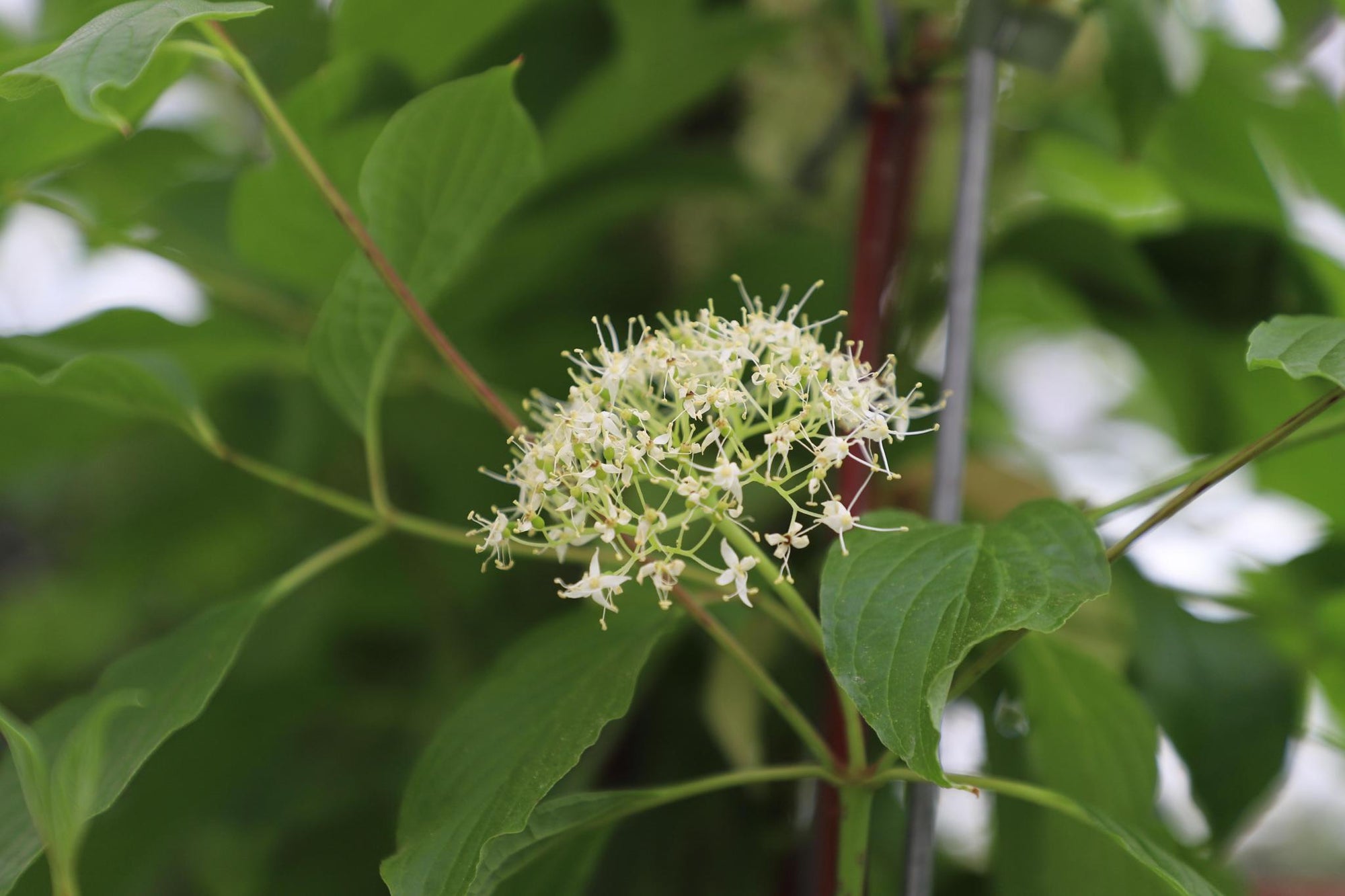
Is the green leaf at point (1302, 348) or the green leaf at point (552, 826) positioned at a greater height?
the green leaf at point (1302, 348)

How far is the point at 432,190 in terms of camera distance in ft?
1.34

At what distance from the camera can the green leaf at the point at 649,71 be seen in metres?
0.61

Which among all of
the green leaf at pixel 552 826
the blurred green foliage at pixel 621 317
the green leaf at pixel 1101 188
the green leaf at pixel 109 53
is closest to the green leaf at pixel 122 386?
the blurred green foliage at pixel 621 317

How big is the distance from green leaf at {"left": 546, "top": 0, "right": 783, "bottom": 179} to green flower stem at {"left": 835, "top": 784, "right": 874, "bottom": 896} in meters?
0.42

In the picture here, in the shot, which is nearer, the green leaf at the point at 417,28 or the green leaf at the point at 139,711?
the green leaf at the point at 139,711

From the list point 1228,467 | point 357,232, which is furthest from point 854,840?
point 357,232

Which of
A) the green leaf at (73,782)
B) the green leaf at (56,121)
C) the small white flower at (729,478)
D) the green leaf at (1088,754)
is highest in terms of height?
the green leaf at (56,121)

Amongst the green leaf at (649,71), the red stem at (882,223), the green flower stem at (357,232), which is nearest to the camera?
the green flower stem at (357,232)

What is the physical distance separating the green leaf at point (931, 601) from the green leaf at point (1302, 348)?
7 cm

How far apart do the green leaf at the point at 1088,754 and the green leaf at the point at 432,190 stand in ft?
0.89

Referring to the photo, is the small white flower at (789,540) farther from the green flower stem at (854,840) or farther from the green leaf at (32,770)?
the green leaf at (32,770)

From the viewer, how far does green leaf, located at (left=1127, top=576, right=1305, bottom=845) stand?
48cm

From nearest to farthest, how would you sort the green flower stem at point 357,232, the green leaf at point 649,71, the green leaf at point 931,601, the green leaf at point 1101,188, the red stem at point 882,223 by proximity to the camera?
the green leaf at point 931,601 → the green flower stem at point 357,232 → the red stem at point 882,223 → the green leaf at point 649,71 → the green leaf at point 1101,188

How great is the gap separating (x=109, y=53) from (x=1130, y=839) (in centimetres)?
36
